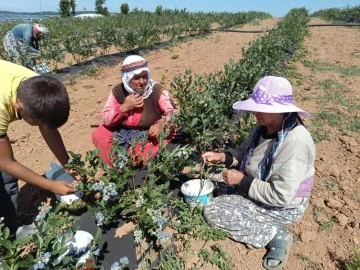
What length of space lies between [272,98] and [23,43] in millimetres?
5950

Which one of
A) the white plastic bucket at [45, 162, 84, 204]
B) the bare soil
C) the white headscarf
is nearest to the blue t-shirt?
the bare soil

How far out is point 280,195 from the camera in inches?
81.5

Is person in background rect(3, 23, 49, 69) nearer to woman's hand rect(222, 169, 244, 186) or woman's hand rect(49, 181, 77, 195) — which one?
woman's hand rect(49, 181, 77, 195)

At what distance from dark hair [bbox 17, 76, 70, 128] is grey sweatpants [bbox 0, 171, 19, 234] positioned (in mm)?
858

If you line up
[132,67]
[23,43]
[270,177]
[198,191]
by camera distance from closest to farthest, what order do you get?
[270,177] < [198,191] < [132,67] < [23,43]

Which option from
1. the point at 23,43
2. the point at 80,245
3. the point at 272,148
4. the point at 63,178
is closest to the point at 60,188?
the point at 80,245

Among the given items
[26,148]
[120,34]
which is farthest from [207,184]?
[120,34]

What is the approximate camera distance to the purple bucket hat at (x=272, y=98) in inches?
78.0

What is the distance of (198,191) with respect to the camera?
8.27 ft

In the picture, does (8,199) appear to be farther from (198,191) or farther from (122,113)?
(198,191)

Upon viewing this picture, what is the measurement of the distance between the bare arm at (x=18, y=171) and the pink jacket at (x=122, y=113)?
1.29m

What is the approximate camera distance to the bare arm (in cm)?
192

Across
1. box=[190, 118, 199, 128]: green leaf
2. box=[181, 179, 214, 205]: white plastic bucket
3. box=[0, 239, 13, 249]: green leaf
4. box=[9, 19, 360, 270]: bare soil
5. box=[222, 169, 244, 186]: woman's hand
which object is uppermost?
box=[190, 118, 199, 128]: green leaf

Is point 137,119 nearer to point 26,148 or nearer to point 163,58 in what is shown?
point 26,148
